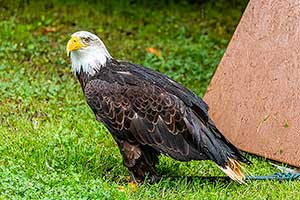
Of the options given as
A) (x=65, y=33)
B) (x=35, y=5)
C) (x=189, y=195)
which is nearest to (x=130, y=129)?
(x=189, y=195)

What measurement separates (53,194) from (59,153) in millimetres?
1005

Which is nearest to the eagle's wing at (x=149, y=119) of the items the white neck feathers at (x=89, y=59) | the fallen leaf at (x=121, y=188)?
the white neck feathers at (x=89, y=59)

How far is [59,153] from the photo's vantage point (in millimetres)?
6824

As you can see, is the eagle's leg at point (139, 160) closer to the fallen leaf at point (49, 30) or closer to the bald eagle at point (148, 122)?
the bald eagle at point (148, 122)

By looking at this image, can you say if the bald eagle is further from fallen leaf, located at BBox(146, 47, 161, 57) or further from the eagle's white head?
fallen leaf, located at BBox(146, 47, 161, 57)

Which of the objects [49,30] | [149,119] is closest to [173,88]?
[149,119]

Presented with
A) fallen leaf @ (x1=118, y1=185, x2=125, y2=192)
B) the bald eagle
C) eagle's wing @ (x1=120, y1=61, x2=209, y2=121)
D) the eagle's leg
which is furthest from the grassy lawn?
eagle's wing @ (x1=120, y1=61, x2=209, y2=121)

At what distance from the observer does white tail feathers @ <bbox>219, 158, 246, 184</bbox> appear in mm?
6375

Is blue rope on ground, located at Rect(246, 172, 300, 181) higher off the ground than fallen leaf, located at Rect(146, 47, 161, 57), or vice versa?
fallen leaf, located at Rect(146, 47, 161, 57)

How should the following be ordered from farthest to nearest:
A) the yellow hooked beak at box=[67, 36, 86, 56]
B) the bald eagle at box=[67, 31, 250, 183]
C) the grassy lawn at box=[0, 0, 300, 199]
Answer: the yellow hooked beak at box=[67, 36, 86, 56]
the bald eagle at box=[67, 31, 250, 183]
the grassy lawn at box=[0, 0, 300, 199]

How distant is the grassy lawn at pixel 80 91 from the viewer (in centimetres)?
625

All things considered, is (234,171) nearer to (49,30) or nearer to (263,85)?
(263,85)

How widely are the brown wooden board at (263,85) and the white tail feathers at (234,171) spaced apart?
775 mm

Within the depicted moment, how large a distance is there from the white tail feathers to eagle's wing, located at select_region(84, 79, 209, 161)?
0.21 metres
